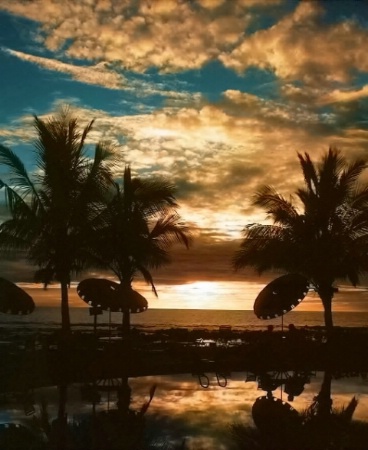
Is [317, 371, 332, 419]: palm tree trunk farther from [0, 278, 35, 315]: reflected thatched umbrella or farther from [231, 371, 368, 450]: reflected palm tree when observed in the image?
[0, 278, 35, 315]: reflected thatched umbrella

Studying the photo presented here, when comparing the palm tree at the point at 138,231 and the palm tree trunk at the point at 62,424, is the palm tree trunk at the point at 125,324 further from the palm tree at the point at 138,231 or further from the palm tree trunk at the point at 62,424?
the palm tree trunk at the point at 62,424

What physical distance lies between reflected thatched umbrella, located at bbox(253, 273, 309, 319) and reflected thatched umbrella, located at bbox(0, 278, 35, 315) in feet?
27.5

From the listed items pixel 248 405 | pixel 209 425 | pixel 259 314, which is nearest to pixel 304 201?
pixel 259 314

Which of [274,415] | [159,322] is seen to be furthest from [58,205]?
[159,322]

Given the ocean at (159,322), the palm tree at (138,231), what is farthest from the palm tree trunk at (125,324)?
the ocean at (159,322)

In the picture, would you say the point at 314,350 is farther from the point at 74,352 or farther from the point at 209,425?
the point at 209,425

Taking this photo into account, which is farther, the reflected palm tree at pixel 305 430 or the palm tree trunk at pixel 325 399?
the palm tree trunk at pixel 325 399

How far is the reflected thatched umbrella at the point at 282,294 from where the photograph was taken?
71.3 feet

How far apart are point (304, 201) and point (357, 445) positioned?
15692 millimetres

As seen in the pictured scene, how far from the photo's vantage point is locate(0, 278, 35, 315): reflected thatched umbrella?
1866 cm

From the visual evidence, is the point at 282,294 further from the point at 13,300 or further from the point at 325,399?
the point at 13,300

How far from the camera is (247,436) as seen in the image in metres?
9.09

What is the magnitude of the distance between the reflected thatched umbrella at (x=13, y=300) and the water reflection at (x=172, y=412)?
4.16 m

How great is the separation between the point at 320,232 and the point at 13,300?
1177cm
